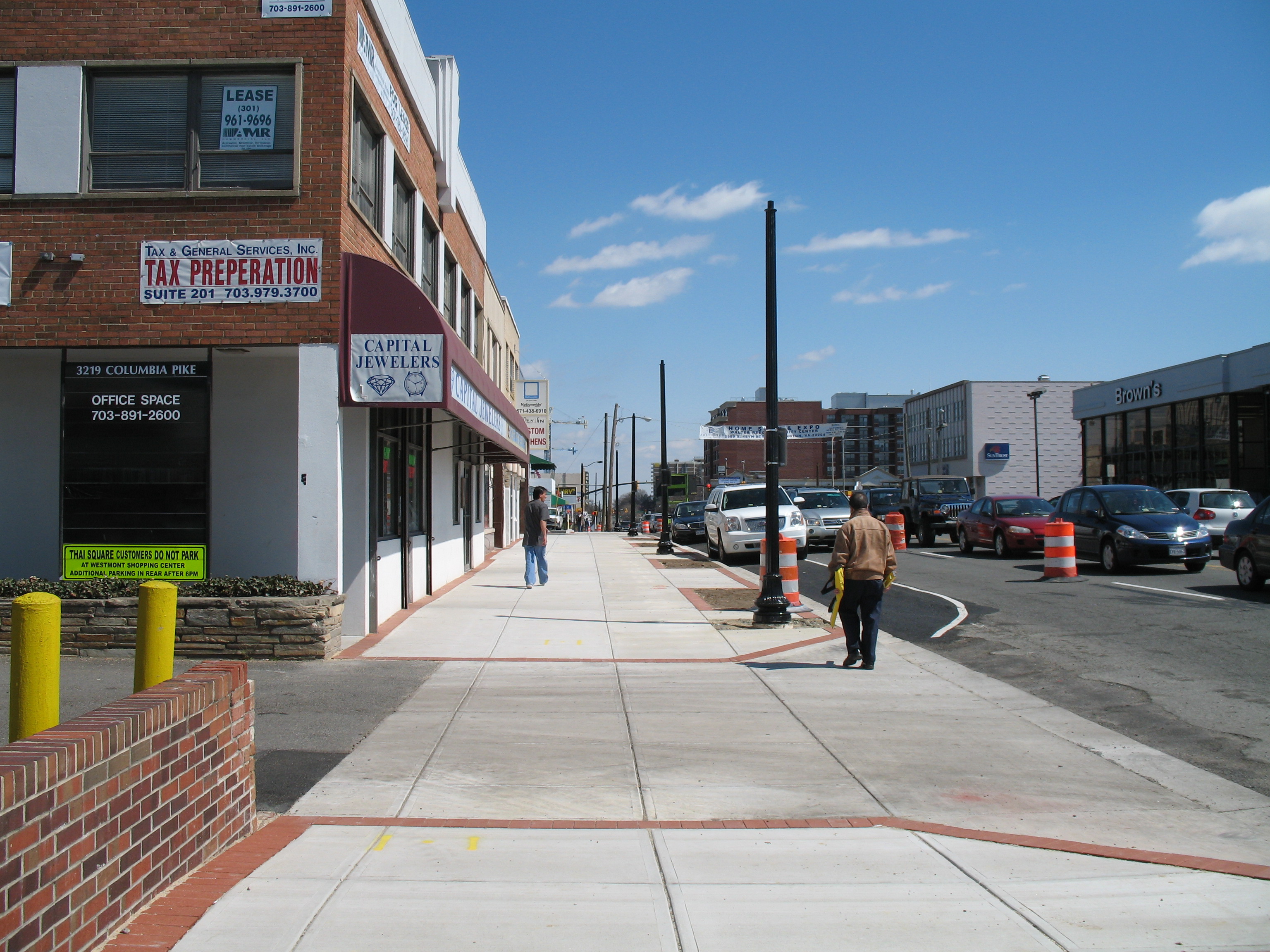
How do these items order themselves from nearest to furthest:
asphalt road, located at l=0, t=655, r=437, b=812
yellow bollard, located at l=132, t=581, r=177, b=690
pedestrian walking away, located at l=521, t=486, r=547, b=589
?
yellow bollard, located at l=132, t=581, r=177, b=690, asphalt road, located at l=0, t=655, r=437, b=812, pedestrian walking away, located at l=521, t=486, r=547, b=589

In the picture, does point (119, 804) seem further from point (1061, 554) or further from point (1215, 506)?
point (1215, 506)

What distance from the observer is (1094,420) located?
→ 50156mm

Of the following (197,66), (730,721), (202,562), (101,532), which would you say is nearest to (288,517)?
(202,562)

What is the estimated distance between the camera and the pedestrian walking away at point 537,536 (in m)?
15.9

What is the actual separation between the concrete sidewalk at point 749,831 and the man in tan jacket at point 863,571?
507 mm

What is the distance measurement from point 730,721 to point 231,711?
3.77 meters

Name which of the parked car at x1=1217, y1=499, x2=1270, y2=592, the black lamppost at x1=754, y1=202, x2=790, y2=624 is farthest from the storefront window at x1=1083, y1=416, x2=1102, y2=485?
the black lamppost at x1=754, y1=202, x2=790, y2=624

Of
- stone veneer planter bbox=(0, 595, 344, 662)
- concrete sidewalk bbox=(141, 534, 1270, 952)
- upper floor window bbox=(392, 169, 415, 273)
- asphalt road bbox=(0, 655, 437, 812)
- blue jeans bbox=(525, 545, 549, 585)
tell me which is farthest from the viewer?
blue jeans bbox=(525, 545, 549, 585)

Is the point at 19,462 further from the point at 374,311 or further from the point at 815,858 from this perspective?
the point at 815,858

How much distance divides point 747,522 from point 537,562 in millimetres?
6658

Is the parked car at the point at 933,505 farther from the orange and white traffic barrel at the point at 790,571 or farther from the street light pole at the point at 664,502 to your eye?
the orange and white traffic barrel at the point at 790,571

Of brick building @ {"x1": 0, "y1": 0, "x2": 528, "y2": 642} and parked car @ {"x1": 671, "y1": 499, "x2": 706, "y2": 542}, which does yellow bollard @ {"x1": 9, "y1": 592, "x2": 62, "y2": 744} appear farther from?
parked car @ {"x1": 671, "y1": 499, "x2": 706, "y2": 542}

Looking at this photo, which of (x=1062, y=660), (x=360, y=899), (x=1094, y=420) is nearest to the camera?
(x=360, y=899)

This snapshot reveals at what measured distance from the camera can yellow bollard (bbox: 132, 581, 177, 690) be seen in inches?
201
